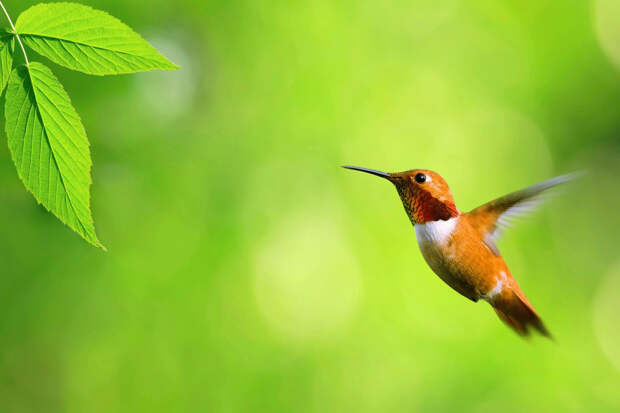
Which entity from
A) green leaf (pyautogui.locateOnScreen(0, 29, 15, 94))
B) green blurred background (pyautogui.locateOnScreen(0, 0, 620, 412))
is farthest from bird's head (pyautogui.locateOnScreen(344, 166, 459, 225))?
green blurred background (pyautogui.locateOnScreen(0, 0, 620, 412))

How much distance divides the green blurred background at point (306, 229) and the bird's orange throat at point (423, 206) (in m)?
2.56

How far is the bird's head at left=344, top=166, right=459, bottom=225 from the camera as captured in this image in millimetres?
600

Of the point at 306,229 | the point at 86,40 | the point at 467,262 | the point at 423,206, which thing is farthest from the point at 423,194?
the point at 306,229

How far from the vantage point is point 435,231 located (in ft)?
2.15

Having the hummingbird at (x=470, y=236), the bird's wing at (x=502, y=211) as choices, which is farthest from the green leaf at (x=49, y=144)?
the bird's wing at (x=502, y=211)

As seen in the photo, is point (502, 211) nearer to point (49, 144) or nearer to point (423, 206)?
point (423, 206)

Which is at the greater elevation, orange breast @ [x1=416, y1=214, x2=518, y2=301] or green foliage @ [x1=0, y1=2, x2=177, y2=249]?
green foliage @ [x1=0, y1=2, x2=177, y2=249]

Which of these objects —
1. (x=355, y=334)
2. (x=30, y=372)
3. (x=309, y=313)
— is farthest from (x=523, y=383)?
(x=30, y=372)

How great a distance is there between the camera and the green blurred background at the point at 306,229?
3.47 metres

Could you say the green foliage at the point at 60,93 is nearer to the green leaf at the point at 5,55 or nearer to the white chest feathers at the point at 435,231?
the green leaf at the point at 5,55

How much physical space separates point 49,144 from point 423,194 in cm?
35

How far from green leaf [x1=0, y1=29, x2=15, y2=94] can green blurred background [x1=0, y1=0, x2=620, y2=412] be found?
2.74m

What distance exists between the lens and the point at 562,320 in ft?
16.2

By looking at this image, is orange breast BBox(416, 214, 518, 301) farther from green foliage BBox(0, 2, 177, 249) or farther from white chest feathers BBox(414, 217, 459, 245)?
green foliage BBox(0, 2, 177, 249)
